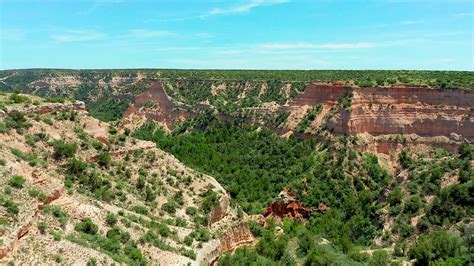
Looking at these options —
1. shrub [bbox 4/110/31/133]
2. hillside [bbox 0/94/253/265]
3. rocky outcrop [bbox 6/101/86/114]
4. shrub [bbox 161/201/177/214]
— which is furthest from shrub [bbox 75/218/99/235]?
rocky outcrop [bbox 6/101/86/114]

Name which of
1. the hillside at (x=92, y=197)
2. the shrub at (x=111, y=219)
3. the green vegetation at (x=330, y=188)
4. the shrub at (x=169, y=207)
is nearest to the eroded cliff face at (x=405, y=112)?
the green vegetation at (x=330, y=188)

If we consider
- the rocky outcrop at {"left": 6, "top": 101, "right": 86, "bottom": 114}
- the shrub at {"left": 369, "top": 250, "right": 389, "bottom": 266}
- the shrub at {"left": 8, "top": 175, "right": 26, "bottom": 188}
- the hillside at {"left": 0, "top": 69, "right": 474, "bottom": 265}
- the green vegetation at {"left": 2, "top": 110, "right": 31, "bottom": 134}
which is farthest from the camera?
the rocky outcrop at {"left": 6, "top": 101, "right": 86, "bottom": 114}

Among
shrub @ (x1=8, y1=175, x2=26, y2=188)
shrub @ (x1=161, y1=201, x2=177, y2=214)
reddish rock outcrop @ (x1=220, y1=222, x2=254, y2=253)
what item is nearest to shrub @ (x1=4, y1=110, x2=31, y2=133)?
shrub @ (x1=8, y1=175, x2=26, y2=188)

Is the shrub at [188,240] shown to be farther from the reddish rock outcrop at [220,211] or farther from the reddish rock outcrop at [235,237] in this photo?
the reddish rock outcrop at [220,211]

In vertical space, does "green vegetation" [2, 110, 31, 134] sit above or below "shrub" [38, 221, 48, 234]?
above

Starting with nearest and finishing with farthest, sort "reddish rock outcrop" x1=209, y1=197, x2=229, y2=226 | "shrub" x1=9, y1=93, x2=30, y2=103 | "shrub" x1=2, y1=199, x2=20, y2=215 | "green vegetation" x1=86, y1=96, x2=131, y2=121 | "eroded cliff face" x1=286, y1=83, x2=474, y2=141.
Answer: "shrub" x1=2, y1=199, x2=20, y2=215 < "reddish rock outcrop" x1=209, y1=197, x2=229, y2=226 < "shrub" x1=9, y1=93, x2=30, y2=103 < "eroded cliff face" x1=286, y1=83, x2=474, y2=141 < "green vegetation" x1=86, y1=96, x2=131, y2=121

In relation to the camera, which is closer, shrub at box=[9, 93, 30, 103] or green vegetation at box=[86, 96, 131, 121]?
shrub at box=[9, 93, 30, 103]

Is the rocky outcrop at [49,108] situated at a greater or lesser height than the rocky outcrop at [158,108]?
greater

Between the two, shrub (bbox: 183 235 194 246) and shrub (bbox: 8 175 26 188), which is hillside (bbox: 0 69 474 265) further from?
shrub (bbox: 183 235 194 246)

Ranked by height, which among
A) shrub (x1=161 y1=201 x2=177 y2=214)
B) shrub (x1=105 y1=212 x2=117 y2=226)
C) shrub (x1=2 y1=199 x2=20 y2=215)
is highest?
shrub (x1=2 y1=199 x2=20 y2=215)

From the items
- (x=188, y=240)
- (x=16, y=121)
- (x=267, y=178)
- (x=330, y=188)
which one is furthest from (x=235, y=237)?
(x=267, y=178)

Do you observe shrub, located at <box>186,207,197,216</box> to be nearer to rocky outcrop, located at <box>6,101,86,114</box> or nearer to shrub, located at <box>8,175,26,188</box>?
rocky outcrop, located at <box>6,101,86,114</box>
